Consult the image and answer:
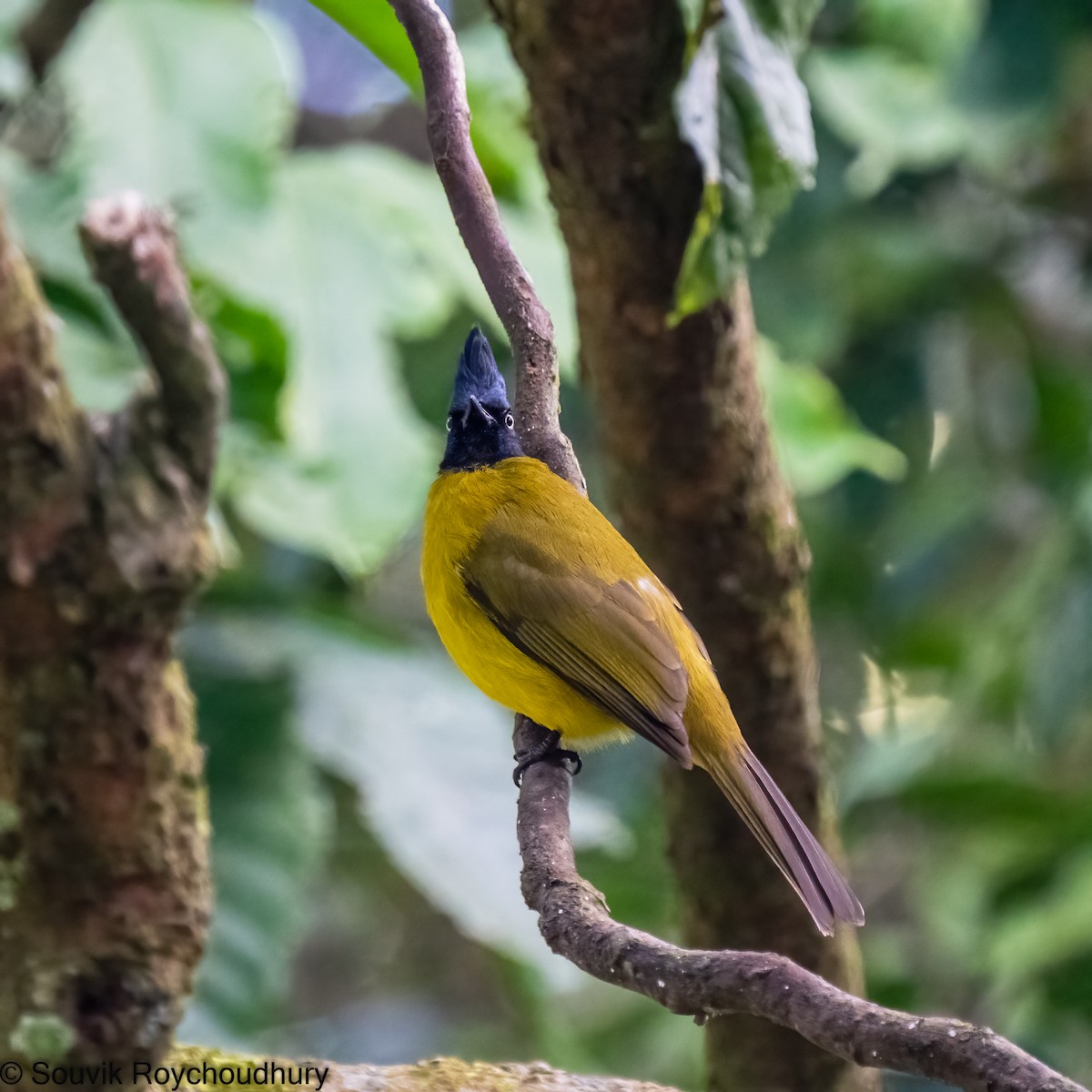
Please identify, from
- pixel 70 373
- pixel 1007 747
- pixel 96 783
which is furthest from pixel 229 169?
pixel 1007 747

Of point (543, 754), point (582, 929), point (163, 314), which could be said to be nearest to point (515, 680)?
point (543, 754)

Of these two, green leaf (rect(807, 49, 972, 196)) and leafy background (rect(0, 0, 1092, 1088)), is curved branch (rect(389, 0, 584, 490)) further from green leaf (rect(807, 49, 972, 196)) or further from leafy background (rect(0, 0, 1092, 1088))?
green leaf (rect(807, 49, 972, 196))

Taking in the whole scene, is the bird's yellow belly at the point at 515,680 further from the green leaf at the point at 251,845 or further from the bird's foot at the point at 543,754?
the green leaf at the point at 251,845

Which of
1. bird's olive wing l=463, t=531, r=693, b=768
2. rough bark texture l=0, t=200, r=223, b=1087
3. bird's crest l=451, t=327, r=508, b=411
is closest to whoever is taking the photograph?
rough bark texture l=0, t=200, r=223, b=1087

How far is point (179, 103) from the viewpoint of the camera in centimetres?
341

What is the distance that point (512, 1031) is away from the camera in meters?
5.57

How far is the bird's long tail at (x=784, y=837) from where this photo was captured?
93.7 inches

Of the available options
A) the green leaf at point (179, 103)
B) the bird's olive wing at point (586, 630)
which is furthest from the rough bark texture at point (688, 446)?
the green leaf at point (179, 103)

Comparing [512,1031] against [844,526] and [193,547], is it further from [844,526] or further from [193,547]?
[193,547]

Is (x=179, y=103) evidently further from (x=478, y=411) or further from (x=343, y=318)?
(x=478, y=411)

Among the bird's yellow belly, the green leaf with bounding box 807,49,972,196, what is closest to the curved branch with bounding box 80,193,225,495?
the bird's yellow belly

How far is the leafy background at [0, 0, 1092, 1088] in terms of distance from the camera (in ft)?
11.0

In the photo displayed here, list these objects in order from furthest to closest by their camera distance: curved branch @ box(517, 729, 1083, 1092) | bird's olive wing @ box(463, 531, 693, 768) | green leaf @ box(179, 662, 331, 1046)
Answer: green leaf @ box(179, 662, 331, 1046)
bird's olive wing @ box(463, 531, 693, 768)
curved branch @ box(517, 729, 1083, 1092)

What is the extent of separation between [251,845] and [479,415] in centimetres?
116
